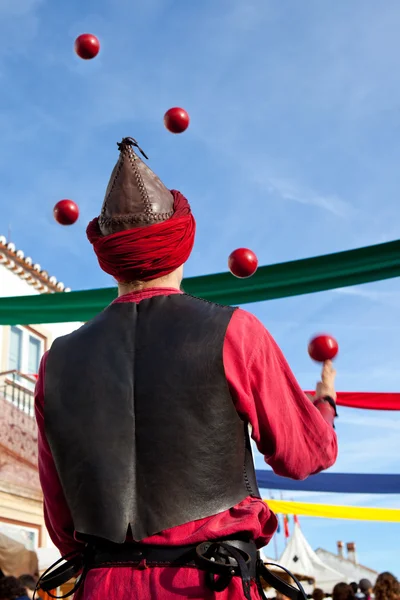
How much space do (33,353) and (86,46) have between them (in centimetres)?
776

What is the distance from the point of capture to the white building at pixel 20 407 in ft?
33.6

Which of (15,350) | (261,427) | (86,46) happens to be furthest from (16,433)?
(261,427)

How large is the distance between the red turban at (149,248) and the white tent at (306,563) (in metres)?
17.1

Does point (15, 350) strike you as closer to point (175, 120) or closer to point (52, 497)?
point (175, 120)

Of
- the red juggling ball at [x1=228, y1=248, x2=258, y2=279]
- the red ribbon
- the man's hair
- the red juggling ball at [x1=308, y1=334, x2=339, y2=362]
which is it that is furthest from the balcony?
the red juggling ball at [x1=308, y1=334, x2=339, y2=362]

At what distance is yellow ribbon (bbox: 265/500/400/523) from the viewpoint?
1141 cm

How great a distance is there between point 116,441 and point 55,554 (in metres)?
7.88

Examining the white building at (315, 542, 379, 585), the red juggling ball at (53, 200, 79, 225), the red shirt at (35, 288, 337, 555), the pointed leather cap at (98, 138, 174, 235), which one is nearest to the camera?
the red shirt at (35, 288, 337, 555)

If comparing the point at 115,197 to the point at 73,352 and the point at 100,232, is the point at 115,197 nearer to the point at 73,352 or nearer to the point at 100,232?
the point at 100,232

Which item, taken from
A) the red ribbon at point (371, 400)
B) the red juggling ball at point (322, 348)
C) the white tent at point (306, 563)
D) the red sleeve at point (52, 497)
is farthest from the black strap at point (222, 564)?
the white tent at point (306, 563)

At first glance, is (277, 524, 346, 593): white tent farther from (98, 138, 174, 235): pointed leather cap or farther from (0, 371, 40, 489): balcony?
(98, 138, 174, 235): pointed leather cap

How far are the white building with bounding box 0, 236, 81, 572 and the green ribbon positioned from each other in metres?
4.93

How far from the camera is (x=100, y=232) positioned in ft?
5.69

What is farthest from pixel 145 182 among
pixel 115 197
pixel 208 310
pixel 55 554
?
pixel 55 554
